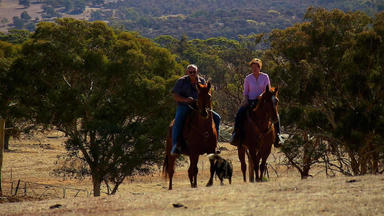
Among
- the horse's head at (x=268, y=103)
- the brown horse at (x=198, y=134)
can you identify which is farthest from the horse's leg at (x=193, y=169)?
the horse's head at (x=268, y=103)

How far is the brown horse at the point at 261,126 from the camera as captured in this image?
1410 cm

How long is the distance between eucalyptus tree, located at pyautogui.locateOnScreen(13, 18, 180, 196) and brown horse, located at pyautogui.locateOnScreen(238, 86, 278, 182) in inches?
471

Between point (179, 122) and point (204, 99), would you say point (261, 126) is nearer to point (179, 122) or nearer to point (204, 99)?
point (204, 99)

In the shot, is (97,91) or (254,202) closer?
(254,202)

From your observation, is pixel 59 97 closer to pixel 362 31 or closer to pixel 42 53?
pixel 42 53

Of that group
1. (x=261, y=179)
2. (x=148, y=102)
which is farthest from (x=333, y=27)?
(x=261, y=179)

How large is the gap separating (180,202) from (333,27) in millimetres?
17385

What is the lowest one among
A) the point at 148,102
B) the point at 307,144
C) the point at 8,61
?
the point at 307,144

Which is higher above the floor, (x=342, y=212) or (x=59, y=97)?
(x=59, y=97)

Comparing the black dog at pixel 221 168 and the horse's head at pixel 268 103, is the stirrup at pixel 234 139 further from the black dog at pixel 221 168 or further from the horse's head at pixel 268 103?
the horse's head at pixel 268 103

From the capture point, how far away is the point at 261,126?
1422 centimetres

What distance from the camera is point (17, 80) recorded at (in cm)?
2667

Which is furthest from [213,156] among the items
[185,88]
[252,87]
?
[252,87]

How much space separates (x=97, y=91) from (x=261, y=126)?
14416 mm
